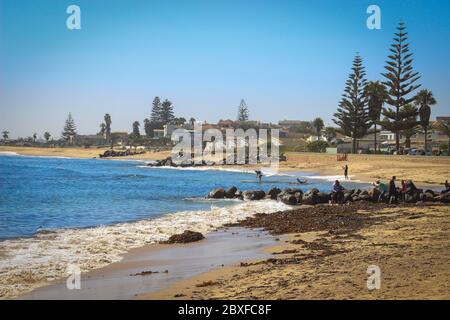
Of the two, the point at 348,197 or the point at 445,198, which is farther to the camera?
the point at 348,197

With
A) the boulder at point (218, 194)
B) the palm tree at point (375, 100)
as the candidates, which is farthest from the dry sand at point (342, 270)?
the palm tree at point (375, 100)

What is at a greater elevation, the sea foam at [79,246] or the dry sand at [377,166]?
the dry sand at [377,166]

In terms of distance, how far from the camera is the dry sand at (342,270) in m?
6.46

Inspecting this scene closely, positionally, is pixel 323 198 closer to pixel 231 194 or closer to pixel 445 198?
pixel 445 198

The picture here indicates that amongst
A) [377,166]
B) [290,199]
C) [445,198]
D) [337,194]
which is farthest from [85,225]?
[377,166]

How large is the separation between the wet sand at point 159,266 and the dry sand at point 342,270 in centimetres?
46

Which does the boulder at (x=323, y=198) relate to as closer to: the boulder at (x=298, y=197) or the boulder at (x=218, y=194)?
the boulder at (x=298, y=197)

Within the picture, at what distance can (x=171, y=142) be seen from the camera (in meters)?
120

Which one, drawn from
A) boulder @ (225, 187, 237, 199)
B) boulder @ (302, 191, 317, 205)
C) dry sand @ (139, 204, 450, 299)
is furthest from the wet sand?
boulder @ (225, 187, 237, 199)

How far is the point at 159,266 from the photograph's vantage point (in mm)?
9547

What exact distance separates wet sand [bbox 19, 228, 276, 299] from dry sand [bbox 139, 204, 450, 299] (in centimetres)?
46

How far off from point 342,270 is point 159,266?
384 cm

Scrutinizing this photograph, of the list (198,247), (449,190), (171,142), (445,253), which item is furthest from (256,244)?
(171,142)

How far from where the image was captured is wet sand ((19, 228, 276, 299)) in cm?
761
